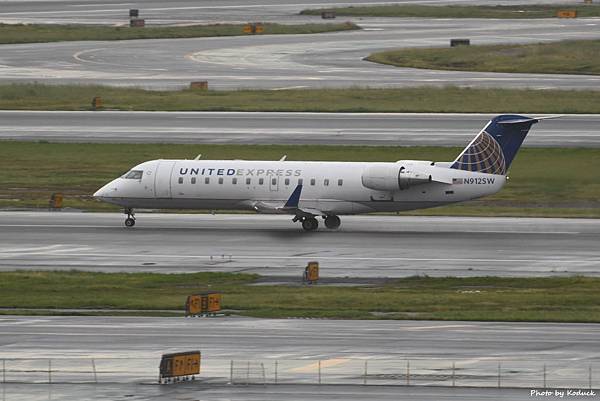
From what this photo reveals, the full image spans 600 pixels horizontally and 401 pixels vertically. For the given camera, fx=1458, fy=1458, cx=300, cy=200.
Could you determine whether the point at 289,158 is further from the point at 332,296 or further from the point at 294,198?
the point at 332,296

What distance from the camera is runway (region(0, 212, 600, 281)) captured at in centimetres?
5900

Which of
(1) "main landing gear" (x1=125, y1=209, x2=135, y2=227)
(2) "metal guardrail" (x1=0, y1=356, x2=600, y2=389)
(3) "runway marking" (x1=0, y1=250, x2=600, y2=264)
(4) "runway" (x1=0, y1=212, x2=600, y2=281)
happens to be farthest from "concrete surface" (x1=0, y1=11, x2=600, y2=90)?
(2) "metal guardrail" (x1=0, y1=356, x2=600, y2=389)

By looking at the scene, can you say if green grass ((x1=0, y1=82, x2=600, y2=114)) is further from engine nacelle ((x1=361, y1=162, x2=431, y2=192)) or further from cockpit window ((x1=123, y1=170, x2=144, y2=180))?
cockpit window ((x1=123, y1=170, x2=144, y2=180))

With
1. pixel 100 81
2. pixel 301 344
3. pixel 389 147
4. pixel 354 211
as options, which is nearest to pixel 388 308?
pixel 301 344

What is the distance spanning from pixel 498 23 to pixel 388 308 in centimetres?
13562

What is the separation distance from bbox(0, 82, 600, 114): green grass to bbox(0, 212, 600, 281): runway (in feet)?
124

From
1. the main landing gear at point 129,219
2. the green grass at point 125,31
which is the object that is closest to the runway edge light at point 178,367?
the main landing gear at point 129,219

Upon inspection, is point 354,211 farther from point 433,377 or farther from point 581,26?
point 581,26

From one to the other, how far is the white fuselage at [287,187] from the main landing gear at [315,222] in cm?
66

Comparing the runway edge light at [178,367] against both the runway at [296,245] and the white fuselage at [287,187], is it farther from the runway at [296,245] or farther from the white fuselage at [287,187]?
the white fuselage at [287,187]

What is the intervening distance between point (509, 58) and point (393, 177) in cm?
7526

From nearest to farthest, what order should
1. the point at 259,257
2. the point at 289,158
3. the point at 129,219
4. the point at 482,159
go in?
the point at 259,257 → the point at 482,159 → the point at 129,219 → the point at 289,158

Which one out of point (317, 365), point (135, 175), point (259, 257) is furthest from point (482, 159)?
point (317, 365)

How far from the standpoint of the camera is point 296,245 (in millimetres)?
65312
